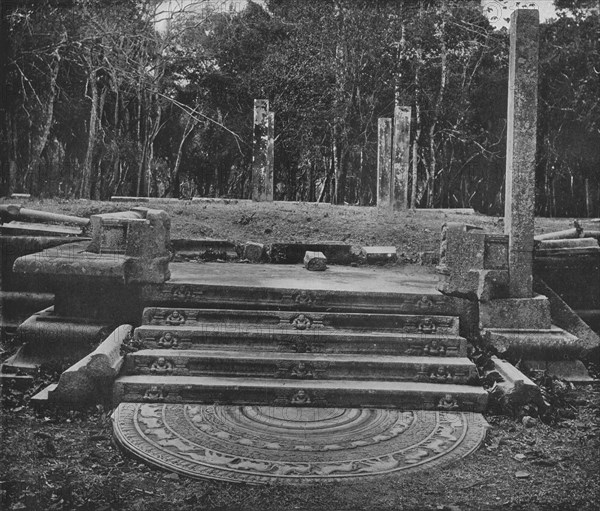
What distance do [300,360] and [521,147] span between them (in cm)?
303

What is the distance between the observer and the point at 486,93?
434 inches

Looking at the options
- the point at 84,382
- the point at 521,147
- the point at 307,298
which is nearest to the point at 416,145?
the point at 521,147

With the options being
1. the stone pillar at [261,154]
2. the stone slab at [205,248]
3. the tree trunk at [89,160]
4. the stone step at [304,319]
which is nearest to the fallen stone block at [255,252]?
the stone slab at [205,248]

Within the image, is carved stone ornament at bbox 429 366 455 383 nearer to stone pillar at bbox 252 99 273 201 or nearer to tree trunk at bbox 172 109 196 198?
stone pillar at bbox 252 99 273 201

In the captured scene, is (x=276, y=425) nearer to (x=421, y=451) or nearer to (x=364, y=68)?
(x=421, y=451)

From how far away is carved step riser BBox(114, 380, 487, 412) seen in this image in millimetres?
4637

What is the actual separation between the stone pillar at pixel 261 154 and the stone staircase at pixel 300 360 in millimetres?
4588

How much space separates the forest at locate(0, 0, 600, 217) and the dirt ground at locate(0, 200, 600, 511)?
4.75m

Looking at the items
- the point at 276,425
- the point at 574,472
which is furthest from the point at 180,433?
the point at 574,472

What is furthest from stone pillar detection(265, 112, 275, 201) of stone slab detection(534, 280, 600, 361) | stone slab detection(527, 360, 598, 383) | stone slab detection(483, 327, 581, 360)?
stone slab detection(527, 360, 598, 383)

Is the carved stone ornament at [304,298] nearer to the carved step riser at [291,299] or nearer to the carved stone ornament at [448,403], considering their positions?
the carved step riser at [291,299]

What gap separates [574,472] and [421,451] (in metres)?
1.00

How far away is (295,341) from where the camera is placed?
518 centimetres

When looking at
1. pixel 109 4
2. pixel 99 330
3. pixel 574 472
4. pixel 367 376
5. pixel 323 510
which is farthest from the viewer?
pixel 109 4
